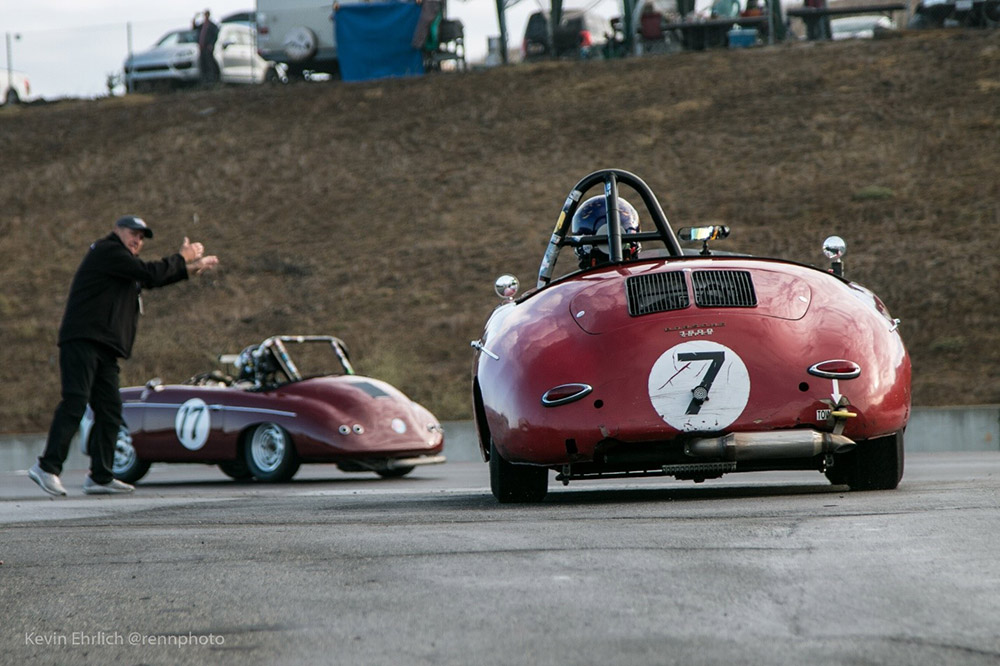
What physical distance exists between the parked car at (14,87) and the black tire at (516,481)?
39187 mm

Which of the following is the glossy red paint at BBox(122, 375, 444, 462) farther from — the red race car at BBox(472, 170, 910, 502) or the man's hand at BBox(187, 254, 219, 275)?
the red race car at BBox(472, 170, 910, 502)

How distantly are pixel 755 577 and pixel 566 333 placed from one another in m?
2.70

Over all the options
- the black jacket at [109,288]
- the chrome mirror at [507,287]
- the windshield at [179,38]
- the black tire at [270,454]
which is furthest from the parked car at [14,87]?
the chrome mirror at [507,287]

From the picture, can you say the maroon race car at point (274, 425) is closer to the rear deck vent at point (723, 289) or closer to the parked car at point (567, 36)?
the rear deck vent at point (723, 289)

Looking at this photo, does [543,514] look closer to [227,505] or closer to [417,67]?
[227,505]

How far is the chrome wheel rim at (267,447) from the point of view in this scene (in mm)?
12750

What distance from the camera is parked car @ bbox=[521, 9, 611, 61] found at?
39.2 metres

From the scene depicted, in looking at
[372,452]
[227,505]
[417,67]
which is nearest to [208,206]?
[417,67]

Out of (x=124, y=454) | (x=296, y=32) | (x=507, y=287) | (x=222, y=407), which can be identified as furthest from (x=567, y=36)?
(x=507, y=287)

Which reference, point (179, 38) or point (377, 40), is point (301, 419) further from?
point (179, 38)

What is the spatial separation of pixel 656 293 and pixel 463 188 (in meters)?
26.3

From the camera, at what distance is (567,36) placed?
39.2 meters

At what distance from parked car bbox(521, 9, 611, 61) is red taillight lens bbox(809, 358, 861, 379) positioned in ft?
110

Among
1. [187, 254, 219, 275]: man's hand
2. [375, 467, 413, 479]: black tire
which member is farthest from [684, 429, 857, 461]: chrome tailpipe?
[375, 467, 413, 479]: black tire
